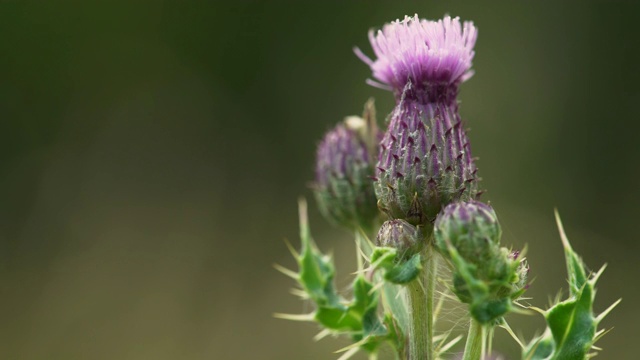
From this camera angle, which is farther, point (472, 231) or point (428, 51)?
point (428, 51)

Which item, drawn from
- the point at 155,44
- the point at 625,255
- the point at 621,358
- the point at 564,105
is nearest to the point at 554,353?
the point at 621,358

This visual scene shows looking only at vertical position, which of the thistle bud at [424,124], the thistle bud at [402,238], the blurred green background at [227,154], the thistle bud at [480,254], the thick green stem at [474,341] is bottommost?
the thick green stem at [474,341]

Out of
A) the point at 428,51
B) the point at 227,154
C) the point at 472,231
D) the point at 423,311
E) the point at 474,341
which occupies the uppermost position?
the point at 227,154

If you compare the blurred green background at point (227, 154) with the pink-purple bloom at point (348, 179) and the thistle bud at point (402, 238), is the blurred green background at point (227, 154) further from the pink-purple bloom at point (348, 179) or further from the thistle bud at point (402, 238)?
the thistle bud at point (402, 238)

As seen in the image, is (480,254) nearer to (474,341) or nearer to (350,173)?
(474,341)

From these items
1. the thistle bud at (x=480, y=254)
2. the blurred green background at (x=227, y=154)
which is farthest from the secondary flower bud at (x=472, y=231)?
the blurred green background at (x=227, y=154)

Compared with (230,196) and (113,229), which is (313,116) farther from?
(113,229)

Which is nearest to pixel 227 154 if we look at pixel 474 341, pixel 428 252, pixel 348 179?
pixel 348 179
